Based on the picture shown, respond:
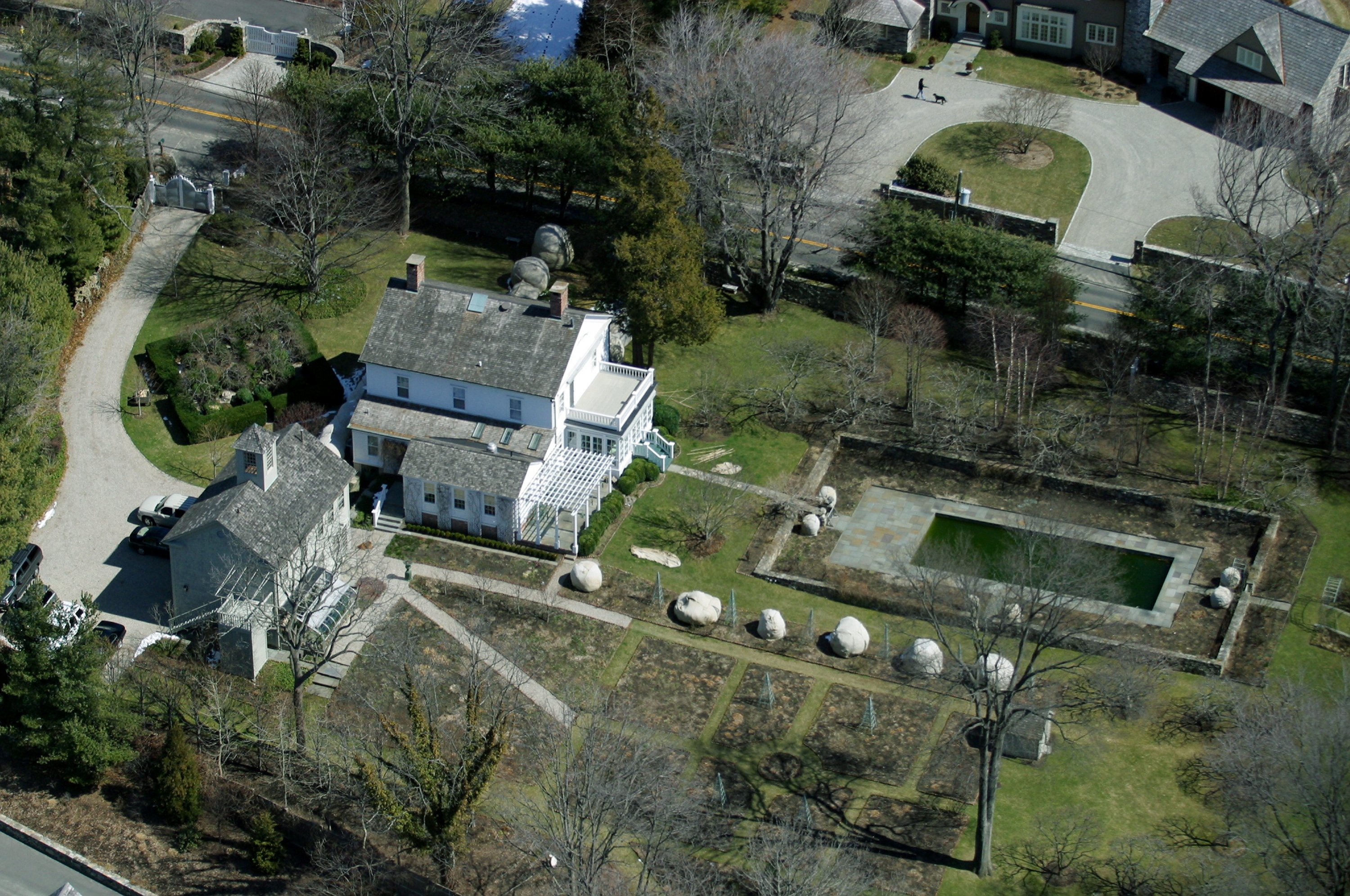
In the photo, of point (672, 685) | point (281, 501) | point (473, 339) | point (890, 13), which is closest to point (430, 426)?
point (473, 339)

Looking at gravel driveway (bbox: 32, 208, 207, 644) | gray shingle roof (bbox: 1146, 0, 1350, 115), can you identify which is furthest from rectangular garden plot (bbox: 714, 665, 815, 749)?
gray shingle roof (bbox: 1146, 0, 1350, 115)

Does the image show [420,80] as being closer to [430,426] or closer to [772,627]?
[430,426]

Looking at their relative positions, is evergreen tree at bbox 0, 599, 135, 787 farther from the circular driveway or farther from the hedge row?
the circular driveway

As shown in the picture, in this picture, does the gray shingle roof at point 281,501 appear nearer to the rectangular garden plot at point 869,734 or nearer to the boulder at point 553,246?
the boulder at point 553,246

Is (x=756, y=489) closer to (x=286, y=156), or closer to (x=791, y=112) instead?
(x=791, y=112)

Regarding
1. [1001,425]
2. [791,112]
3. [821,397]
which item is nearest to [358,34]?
[791,112]
